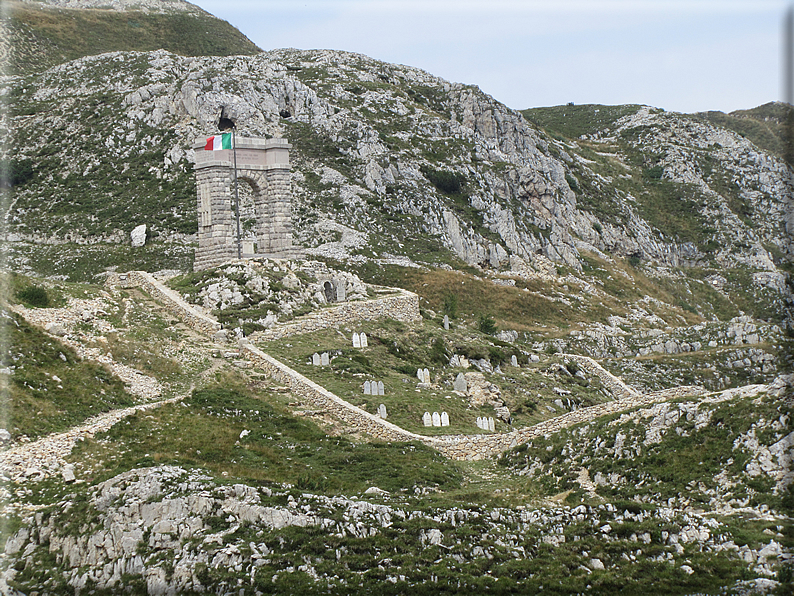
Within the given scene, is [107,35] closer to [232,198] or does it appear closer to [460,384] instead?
[232,198]

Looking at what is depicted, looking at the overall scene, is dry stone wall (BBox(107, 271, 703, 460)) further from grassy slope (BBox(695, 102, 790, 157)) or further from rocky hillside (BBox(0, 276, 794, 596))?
grassy slope (BBox(695, 102, 790, 157))

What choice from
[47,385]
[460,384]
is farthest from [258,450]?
[460,384]

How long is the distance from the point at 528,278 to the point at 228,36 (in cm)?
8681

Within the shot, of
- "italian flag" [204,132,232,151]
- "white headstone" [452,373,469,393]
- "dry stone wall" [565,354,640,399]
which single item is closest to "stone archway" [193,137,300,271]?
"italian flag" [204,132,232,151]

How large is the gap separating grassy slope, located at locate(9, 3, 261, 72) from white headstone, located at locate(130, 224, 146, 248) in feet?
161

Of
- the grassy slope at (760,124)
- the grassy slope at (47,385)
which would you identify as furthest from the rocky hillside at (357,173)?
the grassy slope at (760,124)

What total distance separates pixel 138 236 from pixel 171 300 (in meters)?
Result: 28.6

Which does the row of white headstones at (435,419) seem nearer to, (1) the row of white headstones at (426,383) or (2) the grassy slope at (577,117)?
(1) the row of white headstones at (426,383)

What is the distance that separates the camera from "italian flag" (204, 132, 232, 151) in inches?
1866

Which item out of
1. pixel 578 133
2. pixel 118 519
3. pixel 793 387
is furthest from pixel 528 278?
pixel 578 133

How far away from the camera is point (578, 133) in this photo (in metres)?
157

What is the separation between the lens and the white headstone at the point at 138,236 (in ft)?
Result: 224

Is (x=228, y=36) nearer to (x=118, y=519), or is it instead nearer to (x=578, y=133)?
(x=578, y=133)

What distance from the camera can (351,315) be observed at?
44844 mm
